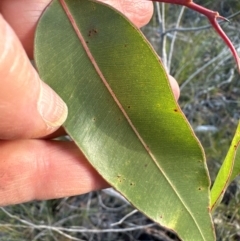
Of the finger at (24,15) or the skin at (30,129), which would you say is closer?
the skin at (30,129)

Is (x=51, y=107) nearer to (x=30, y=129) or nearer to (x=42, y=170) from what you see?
(x=30, y=129)

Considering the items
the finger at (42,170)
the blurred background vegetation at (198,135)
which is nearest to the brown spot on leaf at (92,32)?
the finger at (42,170)

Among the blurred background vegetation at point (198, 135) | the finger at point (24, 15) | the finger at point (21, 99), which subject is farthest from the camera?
the blurred background vegetation at point (198, 135)

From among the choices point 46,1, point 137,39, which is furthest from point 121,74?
point 46,1

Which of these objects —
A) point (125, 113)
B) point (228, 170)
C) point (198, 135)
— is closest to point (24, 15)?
point (125, 113)

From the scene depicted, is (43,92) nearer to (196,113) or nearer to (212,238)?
(212,238)

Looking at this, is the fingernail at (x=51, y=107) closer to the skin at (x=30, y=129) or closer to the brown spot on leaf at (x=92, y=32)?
the skin at (x=30, y=129)
